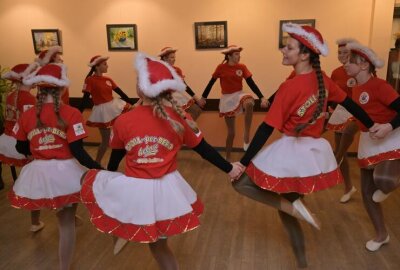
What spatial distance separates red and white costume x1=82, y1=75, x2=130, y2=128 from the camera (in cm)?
449

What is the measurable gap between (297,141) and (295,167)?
0.55 ft

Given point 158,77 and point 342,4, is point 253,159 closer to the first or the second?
point 158,77

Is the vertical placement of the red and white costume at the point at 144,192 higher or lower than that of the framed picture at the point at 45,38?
lower

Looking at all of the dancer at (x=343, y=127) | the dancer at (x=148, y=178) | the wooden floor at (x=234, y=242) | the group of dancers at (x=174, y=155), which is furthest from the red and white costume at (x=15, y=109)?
the dancer at (x=343, y=127)

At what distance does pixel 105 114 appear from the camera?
4.51 meters

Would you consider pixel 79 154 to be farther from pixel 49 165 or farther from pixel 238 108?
pixel 238 108

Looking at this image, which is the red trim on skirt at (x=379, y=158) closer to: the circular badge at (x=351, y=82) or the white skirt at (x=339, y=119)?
the white skirt at (x=339, y=119)

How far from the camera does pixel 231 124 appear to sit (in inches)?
190

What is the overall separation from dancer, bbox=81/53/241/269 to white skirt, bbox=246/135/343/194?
21.6 inches

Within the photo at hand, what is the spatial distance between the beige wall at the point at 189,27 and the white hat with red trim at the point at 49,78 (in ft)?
10.7

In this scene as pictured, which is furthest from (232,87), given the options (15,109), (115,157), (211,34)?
(115,157)

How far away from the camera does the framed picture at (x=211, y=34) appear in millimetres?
5176

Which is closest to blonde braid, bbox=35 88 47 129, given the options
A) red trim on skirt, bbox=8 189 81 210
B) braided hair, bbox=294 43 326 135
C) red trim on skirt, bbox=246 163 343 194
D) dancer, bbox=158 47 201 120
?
red trim on skirt, bbox=8 189 81 210

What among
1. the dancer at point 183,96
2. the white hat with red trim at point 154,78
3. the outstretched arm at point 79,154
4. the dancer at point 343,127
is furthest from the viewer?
the dancer at point 183,96
